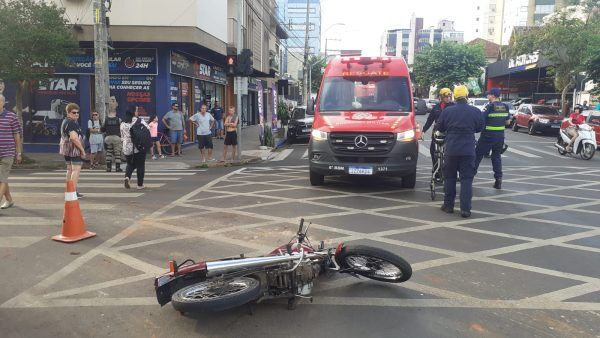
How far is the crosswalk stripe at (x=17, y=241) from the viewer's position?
6.10m

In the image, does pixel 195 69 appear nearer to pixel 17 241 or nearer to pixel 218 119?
pixel 218 119

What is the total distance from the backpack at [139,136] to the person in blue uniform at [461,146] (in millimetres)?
5562

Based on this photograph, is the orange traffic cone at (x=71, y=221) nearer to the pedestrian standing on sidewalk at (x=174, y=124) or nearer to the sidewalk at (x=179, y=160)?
the sidewalk at (x=179, y=160)

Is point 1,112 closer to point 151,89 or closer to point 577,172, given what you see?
point 151,89

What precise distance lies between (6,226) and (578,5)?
35699 millimetres

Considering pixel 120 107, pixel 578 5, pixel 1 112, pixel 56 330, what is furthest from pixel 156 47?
pixel 578 5

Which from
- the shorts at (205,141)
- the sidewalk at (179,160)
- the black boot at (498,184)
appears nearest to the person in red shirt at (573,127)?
the black boot at (498,184)

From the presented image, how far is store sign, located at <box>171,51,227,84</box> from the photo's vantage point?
18578 mm

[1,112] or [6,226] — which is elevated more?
[1,112]

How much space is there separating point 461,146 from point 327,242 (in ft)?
9.78

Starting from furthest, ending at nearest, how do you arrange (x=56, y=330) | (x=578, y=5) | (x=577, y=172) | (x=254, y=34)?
(x=578, y=5)
(x=254, y=34)
(x=577, y=172)
(x=56, y=330)

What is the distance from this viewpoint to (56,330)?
3.87m

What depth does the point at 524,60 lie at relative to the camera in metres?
40.4

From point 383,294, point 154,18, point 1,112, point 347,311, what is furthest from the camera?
point 154,18
